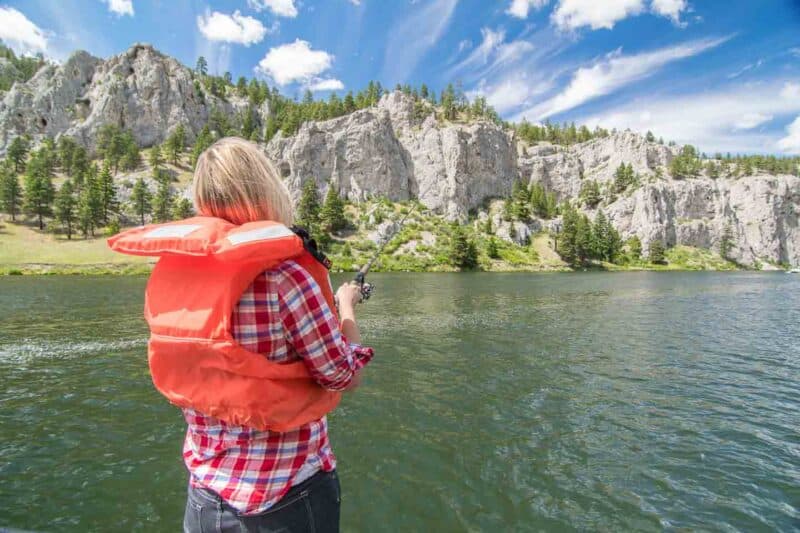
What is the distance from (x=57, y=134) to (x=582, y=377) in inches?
8302

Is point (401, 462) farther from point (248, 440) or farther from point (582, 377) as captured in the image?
point (582, 377)

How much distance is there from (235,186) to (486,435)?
10.6m

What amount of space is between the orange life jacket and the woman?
0.01m

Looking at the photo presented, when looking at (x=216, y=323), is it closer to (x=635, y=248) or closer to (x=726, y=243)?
(x=635, y=248)

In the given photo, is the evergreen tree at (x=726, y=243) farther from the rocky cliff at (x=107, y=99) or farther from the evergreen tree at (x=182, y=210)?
the rocky cliff at (x=107, y=99)

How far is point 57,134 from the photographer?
6299 inches

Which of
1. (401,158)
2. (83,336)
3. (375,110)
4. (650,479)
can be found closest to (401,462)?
(650,479)

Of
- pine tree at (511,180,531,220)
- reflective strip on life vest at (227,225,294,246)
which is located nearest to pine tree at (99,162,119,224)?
reflective strip on life vest at (227,225,294,246)

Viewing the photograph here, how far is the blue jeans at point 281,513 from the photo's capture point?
9.00ft

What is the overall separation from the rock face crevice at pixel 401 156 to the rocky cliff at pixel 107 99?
1.38ft

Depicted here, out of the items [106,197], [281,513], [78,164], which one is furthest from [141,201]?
[281,513]

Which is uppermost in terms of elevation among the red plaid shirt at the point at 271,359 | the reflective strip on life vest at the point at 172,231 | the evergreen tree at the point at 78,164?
the evergreen tree at the point at 78,164

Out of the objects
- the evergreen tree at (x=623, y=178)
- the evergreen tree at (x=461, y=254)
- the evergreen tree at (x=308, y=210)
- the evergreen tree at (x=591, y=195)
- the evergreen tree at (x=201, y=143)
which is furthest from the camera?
the evergreen tree at (x=591, y=195)

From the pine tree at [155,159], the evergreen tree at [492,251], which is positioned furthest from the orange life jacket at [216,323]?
the pine tree at [155,159]
